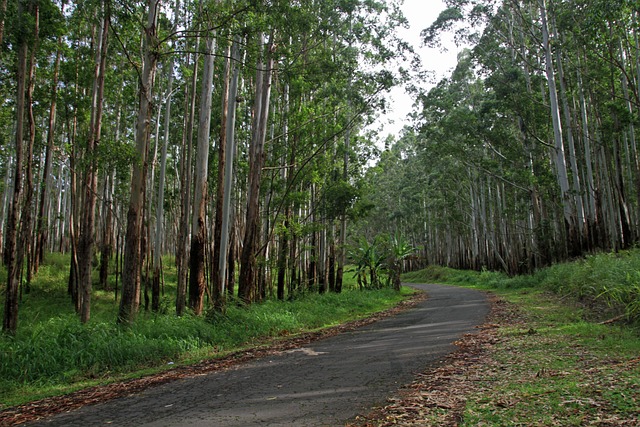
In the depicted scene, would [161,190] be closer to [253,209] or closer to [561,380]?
[253,209]

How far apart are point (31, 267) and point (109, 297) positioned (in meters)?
3.93

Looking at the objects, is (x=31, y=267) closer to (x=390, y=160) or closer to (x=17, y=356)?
(x=17, y=356)

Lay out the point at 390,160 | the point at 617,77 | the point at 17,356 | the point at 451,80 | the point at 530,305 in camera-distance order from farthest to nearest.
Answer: the point at 390,160, the point at 451,80, the point at 617,77, the point at 530,305, the point at 17,356

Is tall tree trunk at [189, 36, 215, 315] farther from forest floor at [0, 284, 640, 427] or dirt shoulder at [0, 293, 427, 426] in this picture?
Answer: forest floor at [0, 284, 640, 427]

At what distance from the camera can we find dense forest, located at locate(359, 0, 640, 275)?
752 inches

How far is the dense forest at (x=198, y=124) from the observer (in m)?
10.3

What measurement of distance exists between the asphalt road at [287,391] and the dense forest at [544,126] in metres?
14.0

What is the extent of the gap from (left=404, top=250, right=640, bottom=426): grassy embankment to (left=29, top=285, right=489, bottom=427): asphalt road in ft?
2.99

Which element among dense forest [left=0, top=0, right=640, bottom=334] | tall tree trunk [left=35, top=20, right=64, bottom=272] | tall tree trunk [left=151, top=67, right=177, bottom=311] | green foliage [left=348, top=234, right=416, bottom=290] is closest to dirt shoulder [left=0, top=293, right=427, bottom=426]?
dense forest [left=0, top=0, right=640, bottom=334]

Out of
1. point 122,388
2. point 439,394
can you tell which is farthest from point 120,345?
point 439,394

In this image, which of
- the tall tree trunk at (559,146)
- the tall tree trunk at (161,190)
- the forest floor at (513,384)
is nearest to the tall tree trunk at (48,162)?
the tall tree trunk at (161,190)

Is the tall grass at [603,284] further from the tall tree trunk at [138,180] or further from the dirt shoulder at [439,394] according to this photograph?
the tall tree trunk at [138,180]

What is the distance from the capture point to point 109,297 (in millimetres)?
20344

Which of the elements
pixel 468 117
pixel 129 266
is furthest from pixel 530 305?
pixel 468 117
